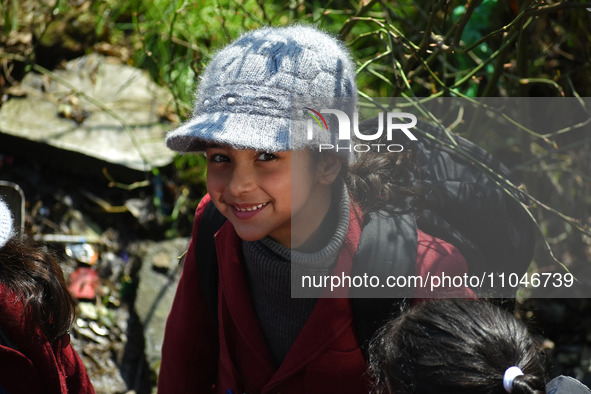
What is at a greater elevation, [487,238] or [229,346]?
[487,238]

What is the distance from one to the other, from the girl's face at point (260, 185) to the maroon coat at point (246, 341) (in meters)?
0.17

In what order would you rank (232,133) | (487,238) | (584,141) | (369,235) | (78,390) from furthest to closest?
(584,141) → (78,390) → (487,238) → (369,235) → (232,133)

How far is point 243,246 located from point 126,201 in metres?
1.63

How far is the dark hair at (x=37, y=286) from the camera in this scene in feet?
5.39

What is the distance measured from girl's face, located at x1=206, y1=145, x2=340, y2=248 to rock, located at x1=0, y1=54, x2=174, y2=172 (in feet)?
5.13

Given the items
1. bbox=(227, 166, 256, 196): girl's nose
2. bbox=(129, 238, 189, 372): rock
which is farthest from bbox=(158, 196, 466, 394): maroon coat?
bbox=(129, 238, 189, 372): rock

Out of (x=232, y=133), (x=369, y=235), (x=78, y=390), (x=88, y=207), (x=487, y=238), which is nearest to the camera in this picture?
(x=232, y=133)

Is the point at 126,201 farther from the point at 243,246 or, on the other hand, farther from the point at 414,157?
the point at 414,157

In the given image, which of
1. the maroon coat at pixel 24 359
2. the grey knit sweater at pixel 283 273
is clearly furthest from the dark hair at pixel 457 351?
the maroon coat at pixel 24 359

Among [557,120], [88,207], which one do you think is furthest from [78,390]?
[557,120]

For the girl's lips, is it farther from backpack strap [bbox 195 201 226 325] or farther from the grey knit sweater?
backpack strap [bbox 195 201 226 325]

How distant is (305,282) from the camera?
1585mm

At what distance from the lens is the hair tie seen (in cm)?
117

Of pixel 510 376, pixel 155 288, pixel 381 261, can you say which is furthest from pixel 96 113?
pixel 510 376
